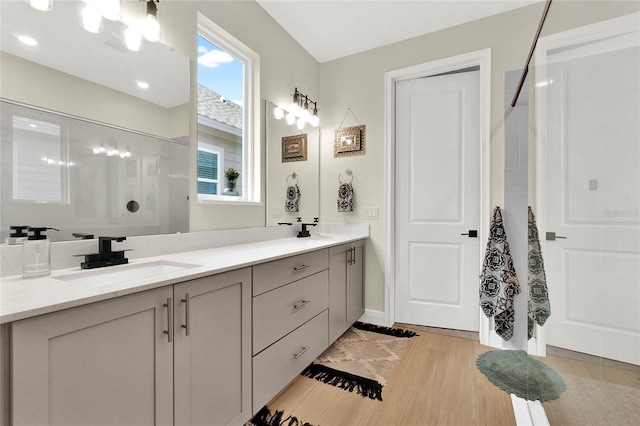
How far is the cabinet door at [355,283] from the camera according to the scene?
8.11 feet

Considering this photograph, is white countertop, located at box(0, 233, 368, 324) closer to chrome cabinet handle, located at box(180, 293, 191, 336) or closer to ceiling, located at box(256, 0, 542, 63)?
chrome cabinet handle, located at box(180, 293, 191, 336)

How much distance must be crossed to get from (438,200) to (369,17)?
165 cm

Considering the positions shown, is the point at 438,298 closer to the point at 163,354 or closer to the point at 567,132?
the point at 567,132

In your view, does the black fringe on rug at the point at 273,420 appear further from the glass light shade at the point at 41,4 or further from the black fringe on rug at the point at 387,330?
the glass light shade at the point at 41,4

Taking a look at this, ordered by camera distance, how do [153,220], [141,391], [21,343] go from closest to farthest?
1. [21,343]
2. [141,391]
3. [153,220]

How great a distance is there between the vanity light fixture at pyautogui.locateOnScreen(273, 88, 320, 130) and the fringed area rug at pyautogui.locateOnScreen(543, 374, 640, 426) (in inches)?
97.3

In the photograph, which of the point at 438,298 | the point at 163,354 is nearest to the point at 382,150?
the point at 438,298

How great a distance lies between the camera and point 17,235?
3.59 feet

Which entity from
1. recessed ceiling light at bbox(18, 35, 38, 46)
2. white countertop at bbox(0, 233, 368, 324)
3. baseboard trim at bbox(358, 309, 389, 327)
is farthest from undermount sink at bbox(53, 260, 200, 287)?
baseboard trim at bbox(358, 309, 389, 327)

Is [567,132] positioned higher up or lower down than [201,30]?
lower down

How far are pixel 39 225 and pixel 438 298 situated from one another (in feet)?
9.03

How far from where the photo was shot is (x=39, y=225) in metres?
1.15

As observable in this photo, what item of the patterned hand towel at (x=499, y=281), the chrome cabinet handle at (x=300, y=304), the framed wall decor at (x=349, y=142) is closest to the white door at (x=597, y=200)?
the patterned hand towel at (x=499, y=281)

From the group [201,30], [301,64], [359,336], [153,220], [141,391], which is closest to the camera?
[141,391]
